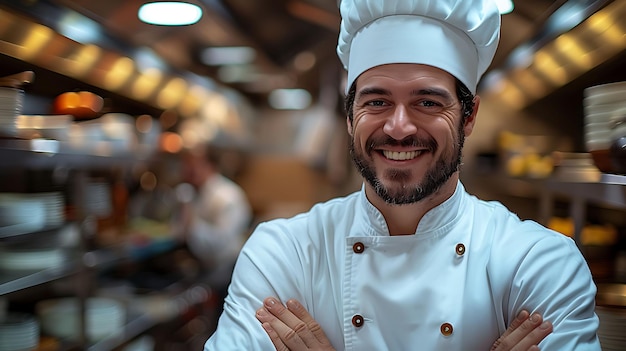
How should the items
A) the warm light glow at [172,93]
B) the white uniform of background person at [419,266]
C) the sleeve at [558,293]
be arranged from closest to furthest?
the sleeve at [558,293]
the white uniform of background person at [419,266]
the warm light glow at [172,93]

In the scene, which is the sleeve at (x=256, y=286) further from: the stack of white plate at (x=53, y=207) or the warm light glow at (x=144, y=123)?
the warm light glow at (x=144, y=123)

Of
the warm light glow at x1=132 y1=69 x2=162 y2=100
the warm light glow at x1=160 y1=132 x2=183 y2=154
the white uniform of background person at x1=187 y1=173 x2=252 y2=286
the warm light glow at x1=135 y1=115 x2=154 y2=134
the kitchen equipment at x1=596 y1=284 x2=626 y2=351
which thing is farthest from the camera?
the white uniform of background person at x1=187 y1=173 x2=252 y2=286

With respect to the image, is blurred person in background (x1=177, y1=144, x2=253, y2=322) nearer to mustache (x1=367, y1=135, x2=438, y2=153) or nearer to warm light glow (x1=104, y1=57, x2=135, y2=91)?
warm light glow (x1=104, y1=57, x2=135, y2=91)

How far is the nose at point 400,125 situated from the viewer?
105 cm

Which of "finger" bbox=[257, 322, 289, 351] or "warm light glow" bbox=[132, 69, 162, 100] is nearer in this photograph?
"finger" bbox=[257, 322, 289, 351]

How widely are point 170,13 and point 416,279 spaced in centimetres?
140

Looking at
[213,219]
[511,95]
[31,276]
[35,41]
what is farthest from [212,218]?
[511,95]

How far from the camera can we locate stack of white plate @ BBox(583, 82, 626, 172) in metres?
1.13

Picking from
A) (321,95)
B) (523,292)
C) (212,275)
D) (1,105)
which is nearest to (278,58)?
(321,95)

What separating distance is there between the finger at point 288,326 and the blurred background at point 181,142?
19.8 inches

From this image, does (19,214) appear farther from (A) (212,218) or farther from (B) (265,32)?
(A) (212,218)

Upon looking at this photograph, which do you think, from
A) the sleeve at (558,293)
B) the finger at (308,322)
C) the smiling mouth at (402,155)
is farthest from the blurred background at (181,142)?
the finger at (308,322)

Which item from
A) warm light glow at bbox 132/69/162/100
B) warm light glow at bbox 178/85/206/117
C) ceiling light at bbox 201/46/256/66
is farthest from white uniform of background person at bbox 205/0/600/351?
warm light glow at bbox 178/85/206/117

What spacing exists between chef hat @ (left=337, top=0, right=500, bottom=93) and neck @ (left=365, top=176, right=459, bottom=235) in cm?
21
